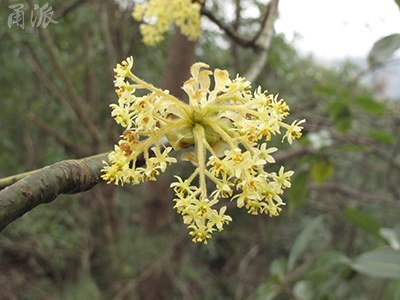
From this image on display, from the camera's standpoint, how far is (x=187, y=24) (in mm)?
1295

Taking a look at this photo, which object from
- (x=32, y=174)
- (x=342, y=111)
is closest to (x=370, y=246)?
(x=342, y=111)

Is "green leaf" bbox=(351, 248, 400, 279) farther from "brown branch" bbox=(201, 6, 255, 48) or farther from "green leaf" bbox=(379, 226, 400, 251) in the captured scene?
"brown branch" bbox=(201, 6, 255, 48)

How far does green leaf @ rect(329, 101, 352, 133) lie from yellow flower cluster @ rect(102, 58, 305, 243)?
1254 millimetres

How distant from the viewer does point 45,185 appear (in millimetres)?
587

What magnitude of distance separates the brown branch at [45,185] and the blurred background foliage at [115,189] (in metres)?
1.48

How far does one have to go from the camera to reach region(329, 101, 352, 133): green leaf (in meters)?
1.96

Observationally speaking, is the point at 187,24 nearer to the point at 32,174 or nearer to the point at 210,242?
the point at 32,174

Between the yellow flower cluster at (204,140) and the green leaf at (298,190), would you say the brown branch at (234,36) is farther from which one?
the green leaf at (298,190)

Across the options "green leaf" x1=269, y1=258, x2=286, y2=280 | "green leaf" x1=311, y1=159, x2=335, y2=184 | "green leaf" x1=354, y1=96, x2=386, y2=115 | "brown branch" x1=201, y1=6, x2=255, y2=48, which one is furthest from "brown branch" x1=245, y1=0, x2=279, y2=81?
"green leaf" x1=269, y1=258, x2=286, y2=280

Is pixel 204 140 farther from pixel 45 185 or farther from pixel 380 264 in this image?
pixel 380 264

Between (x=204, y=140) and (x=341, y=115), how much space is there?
1.36m

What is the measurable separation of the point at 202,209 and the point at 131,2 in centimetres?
228

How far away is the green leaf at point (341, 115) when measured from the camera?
1962 millimetres

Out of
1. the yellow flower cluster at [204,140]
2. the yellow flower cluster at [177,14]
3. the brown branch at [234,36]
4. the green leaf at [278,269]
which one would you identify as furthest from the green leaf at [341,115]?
the yellow flower cluster at [204,140]
